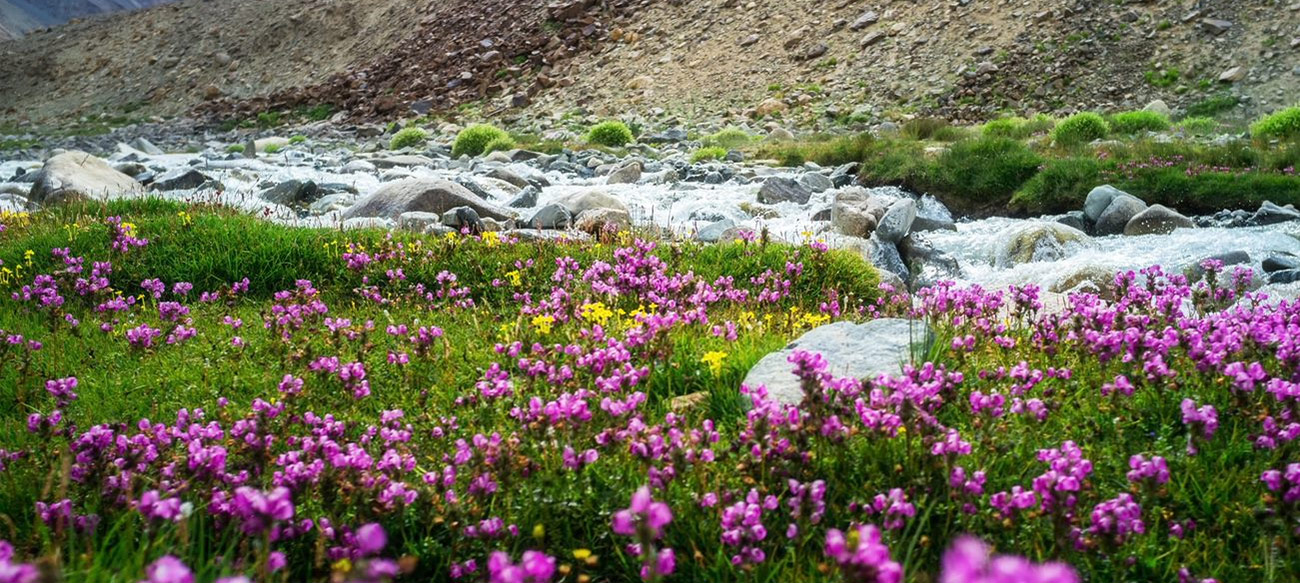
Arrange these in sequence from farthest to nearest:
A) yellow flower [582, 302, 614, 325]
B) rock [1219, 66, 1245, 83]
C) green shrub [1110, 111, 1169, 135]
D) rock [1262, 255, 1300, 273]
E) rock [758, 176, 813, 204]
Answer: rock [1219, 66, 1245, 83] → green shrub [1110, 111, 1169, 135] → rock [758, 176, 813, 204] → rock [1262, 255, 1300, 273] → yellow flower [582, 302, 614, 325]

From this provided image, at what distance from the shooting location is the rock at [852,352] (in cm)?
400

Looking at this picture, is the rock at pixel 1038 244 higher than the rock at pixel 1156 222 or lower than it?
higher

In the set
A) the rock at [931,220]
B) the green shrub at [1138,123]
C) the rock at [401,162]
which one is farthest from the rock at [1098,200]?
the rock at [401,162]

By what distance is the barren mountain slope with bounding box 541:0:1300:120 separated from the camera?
93.5 ft

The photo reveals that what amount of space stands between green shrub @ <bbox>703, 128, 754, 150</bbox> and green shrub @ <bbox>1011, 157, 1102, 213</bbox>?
11356 millimetres

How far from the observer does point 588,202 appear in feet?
39.2

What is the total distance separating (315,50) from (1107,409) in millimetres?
53778

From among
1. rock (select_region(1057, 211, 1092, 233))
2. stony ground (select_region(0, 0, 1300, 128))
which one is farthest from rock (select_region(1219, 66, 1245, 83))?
rock (select_region(1057, 211, 1092, 233))

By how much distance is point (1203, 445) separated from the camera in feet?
11.1

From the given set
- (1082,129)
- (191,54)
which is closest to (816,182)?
(1082,129)

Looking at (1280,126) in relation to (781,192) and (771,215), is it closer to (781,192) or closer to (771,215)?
(781,192)

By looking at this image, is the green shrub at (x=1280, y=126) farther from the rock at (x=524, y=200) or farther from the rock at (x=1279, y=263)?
the rock at (x=524, y=200)

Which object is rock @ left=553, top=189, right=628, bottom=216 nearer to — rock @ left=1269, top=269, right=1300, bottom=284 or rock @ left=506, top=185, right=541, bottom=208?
rock @ left=506, top=185, right=541, bottom=208

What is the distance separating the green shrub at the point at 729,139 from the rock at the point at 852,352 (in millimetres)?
21072
